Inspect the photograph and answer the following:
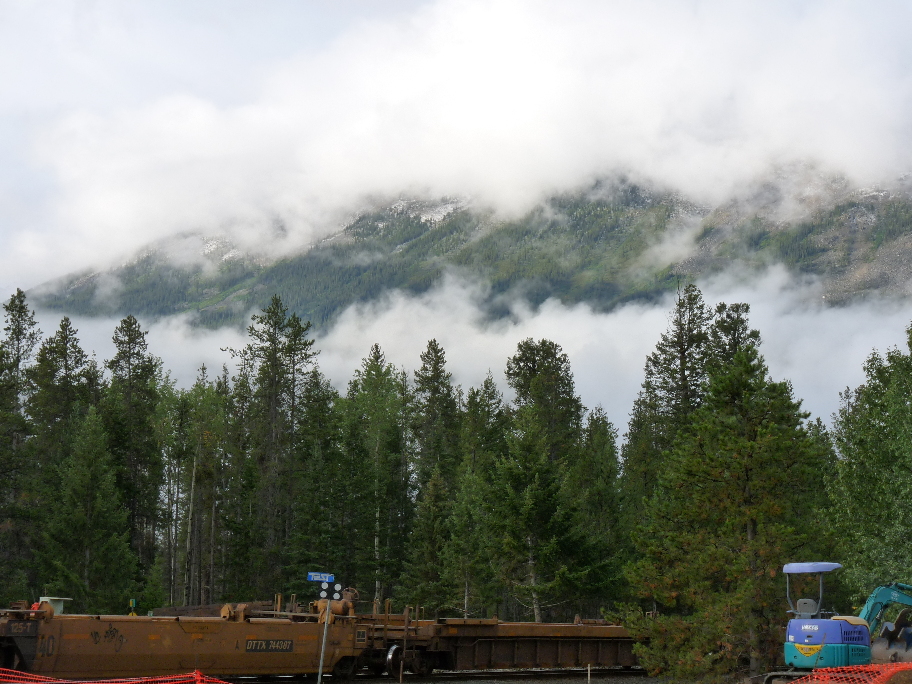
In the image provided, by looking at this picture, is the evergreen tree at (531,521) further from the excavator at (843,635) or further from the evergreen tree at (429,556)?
the excavator at (843,635)

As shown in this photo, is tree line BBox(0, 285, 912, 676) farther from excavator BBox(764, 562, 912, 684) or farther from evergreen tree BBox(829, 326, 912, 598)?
excavator BBox(764, 562, 912, 684)

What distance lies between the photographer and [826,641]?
16.4m

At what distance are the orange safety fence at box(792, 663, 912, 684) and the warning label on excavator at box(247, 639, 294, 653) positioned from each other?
13.1 meters

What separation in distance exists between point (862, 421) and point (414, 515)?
33.0 meters

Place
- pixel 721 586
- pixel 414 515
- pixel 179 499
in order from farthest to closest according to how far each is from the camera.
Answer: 1. pixel 179 499
2. pixel 414 515
3. pixel 721 586

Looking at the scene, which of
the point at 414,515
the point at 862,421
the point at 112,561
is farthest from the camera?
the point at 414,515

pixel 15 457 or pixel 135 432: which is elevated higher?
pixel 135 432

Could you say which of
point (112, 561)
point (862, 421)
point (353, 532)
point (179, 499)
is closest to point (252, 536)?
point (353, 532)

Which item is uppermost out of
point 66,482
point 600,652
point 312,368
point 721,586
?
point 312,368

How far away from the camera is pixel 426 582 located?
51094 mm

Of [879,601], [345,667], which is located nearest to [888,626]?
[879,601]

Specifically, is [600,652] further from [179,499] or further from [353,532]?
[179,499]

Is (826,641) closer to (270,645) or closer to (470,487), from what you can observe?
(270,645)

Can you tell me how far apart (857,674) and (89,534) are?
41.9 m
